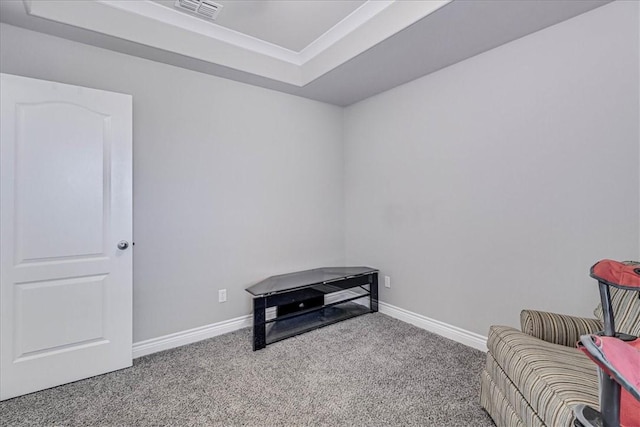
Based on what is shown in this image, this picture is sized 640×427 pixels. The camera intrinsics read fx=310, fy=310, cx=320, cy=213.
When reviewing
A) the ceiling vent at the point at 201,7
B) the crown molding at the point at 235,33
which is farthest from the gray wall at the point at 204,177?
the ceiling vent at the point at 201,7

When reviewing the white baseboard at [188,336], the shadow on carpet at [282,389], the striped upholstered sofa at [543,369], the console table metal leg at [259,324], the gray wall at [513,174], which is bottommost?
the shadow on carpet at [282,389]

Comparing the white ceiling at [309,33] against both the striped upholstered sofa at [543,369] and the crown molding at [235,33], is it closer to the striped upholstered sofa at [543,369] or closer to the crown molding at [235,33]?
the crown molding at [235,33]

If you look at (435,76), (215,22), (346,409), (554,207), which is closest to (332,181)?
(435,76)

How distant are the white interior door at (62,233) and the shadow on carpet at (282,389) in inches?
8.1

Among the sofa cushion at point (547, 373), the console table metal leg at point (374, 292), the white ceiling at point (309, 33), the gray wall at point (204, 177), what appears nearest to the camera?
the sofa cushion at point (547, 373)

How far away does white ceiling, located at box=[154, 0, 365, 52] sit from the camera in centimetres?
230

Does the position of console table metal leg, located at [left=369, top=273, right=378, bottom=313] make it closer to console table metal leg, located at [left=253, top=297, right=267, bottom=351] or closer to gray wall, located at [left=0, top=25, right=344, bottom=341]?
gray wall, located at [left=0, top=25, right=344, bottom=341]

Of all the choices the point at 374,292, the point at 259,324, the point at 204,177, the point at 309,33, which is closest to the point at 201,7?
the point at 309,33

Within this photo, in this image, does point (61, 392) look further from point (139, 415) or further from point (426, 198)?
point (426, 198)

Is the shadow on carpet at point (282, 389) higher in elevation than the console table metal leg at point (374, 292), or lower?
lower

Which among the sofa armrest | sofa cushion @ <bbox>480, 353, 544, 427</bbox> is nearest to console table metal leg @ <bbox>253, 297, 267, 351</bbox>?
sofa cushion @ <bbox>480, 353, 544, 427</bbox>

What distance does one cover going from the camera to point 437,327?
284cm

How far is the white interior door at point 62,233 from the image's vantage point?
1.96 m

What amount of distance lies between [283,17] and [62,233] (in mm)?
2259
